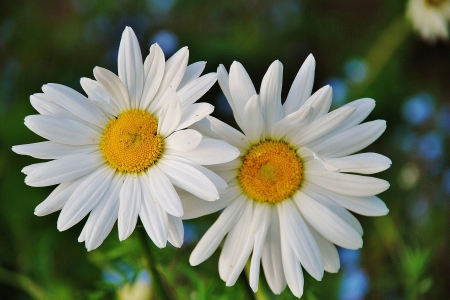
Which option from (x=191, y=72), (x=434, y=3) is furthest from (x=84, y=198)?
(x=434, y=3)

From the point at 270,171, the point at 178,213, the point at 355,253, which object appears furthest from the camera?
the point at 355,253

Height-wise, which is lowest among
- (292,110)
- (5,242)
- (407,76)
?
(5,242)

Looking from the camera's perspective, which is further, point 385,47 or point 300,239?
point 385,47

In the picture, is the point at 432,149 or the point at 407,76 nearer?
the point at 432,149

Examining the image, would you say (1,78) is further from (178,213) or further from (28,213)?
(178,213)

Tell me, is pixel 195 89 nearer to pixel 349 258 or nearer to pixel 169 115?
pixel 169 115

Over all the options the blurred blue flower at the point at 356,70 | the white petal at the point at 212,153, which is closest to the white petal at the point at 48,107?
the white petal at the point at 212,153

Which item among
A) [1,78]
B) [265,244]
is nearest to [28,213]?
[1,78]
